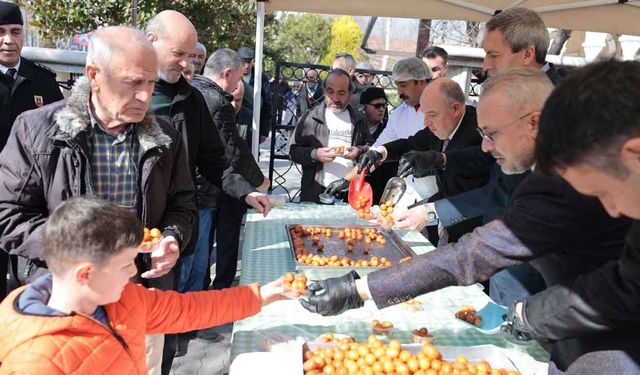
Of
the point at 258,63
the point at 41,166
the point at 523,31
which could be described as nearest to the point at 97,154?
the point at 41,166

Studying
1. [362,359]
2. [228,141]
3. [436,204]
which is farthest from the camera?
[228,141]

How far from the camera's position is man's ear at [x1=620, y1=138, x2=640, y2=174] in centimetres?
97

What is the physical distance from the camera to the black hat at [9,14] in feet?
11.3

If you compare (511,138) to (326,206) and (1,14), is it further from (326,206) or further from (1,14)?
(1,14)

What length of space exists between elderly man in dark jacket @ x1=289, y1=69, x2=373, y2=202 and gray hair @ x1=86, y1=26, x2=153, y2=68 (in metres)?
Result: 2.73

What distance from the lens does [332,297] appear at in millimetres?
1698

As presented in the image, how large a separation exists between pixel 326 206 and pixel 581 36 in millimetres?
10019

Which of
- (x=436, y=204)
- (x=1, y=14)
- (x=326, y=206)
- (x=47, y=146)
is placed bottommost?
(x=326, y=206)

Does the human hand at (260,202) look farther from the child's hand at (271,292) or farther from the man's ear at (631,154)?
the man's ear at (631,154)

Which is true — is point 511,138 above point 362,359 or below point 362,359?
above

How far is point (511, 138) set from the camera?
71.6 inches

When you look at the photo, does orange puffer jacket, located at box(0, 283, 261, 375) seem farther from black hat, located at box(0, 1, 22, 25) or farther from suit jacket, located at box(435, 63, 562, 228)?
black hat, located at box(0, 1, 22, 25)

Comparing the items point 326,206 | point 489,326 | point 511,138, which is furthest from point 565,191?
point 326,206

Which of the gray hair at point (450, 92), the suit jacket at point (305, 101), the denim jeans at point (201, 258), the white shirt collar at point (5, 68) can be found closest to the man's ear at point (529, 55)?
the gray hair at point (450, 92)
